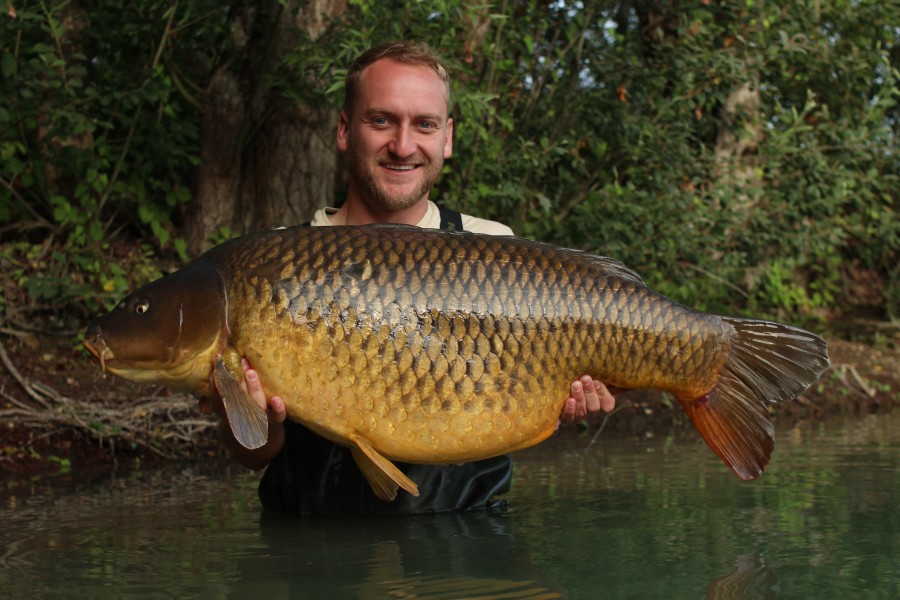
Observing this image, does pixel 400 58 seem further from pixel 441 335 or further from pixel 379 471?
pixel 379 471

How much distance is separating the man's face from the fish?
51 cm

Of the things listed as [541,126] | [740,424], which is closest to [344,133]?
[740,424]

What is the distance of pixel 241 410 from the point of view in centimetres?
222

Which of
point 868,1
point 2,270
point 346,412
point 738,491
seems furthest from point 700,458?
point 868,1

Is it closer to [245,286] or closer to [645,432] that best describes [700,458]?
[645,432]

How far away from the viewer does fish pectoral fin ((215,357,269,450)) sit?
2.21m

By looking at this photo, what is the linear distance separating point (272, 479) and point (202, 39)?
382cm

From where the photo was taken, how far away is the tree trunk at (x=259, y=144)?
566 cm

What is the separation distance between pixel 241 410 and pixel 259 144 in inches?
154

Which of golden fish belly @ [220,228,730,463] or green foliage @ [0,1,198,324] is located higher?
green foliage @ [0,1,198,324]

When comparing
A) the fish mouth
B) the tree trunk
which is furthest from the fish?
the tree trunk

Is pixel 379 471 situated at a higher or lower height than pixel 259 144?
lower

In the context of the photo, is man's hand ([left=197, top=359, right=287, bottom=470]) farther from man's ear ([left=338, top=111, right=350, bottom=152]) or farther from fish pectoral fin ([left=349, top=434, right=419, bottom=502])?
man's ear ([left=338, top=111, right=350, bottom=152])

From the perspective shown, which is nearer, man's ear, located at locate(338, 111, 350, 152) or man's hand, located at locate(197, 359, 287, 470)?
man's hand, located at locate(197, 359, 287, 470)
